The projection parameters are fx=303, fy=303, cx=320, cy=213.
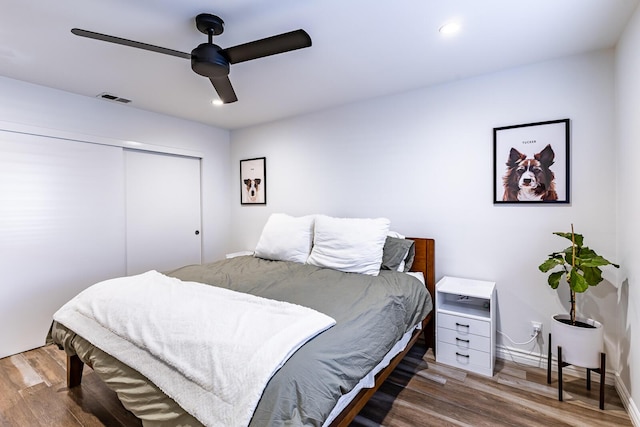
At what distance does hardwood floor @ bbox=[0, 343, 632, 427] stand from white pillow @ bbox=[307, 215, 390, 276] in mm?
876

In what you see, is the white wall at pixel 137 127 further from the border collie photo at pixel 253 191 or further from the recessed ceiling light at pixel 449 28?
the recessed ceiling light at pixel 449 28

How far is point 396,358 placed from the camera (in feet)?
6.73

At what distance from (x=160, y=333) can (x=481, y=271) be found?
247 centimetres

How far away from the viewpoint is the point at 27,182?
2723 mm

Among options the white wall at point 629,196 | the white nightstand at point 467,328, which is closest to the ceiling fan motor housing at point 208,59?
the white nightstand at point 467,328

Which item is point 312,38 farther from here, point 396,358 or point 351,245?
point 396,358

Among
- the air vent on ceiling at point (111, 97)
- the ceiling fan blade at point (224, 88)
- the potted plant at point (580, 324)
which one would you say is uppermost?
the air vent on ceiling at point (111, 97)

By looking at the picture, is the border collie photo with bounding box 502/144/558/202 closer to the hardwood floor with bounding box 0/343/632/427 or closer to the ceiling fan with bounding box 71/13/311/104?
the hardwood floor with bounding box 0/343/632/427

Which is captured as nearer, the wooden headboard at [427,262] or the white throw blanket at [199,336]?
the white throw blanket at [199,336]

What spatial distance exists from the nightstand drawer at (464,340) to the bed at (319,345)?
0.19 m

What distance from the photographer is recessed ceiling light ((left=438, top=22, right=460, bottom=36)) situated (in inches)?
74.0

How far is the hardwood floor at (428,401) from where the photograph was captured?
182 centimetres

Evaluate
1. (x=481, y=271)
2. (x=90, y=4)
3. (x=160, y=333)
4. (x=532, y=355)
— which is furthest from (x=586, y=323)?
(x=90, y=4)

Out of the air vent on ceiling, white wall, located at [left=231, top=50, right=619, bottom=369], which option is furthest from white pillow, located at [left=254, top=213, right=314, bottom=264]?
the air vent on ceiling
